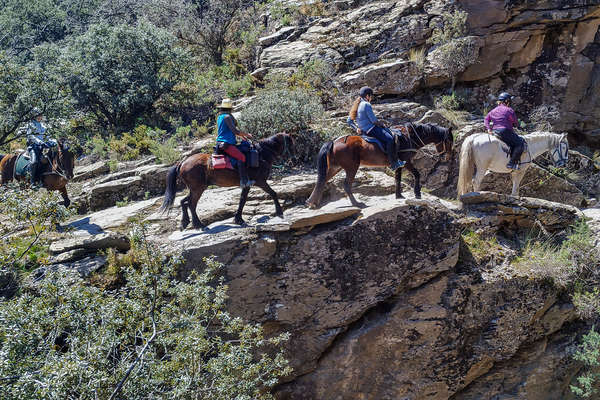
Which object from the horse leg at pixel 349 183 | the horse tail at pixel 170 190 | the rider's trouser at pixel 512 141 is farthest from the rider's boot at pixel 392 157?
the horse tail at pixel 170 190

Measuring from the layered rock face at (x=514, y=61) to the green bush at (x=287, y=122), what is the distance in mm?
3110

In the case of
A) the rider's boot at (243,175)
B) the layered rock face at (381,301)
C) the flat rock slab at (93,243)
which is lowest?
the layered rock face at (381,301)

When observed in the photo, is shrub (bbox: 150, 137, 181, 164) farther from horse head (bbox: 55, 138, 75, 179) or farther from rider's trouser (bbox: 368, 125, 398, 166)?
rider's trouser (bbox: 368, 125, 398, 166)

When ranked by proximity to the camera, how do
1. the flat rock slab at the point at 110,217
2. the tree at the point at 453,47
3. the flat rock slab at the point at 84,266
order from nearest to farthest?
the flat rock slab at the point at 84,266 → the flat rock slab at the point at 110,217 → the tree at the point at 453,47

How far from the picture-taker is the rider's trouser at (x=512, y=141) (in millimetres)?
11195

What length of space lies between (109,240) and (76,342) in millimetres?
3803

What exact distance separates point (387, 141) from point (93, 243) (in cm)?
663

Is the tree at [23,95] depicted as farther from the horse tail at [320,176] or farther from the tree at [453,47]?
the tree at [453,47]

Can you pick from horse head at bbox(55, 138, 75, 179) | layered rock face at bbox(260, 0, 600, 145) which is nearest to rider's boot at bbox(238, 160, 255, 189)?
horse head at bbox(55, 138, 75, 179)

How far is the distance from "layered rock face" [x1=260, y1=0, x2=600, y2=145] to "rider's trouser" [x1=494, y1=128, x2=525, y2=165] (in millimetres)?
4977

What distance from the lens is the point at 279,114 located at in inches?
519

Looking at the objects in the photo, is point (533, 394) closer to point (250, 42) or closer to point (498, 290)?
point (498, 290)

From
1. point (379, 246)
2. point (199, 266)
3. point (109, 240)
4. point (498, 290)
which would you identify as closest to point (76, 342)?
point (199, 266)

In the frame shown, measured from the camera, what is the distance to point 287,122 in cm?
1318
